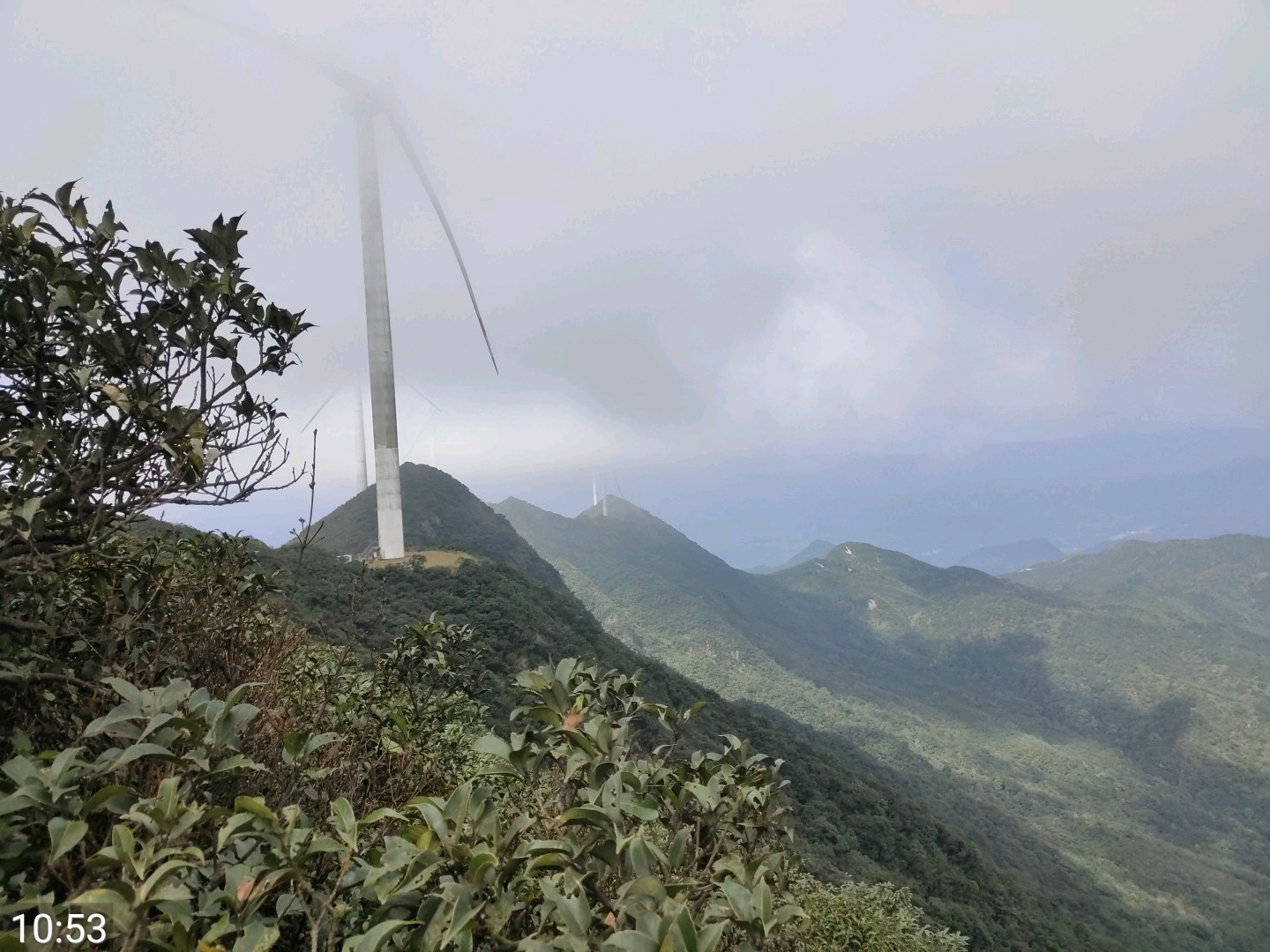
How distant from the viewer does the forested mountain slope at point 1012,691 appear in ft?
177

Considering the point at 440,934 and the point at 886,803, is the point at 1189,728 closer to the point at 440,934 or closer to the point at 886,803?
the point at 886,803

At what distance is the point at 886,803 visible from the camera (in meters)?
34.0

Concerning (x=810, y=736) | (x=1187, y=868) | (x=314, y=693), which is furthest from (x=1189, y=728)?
(x=314, y=693)

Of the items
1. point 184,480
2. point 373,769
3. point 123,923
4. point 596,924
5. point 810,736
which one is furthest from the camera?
point 810,736

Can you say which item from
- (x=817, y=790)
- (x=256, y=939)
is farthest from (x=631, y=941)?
(x=817, y=790)

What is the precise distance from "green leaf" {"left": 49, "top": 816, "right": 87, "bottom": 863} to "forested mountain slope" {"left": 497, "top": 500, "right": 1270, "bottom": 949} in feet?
182

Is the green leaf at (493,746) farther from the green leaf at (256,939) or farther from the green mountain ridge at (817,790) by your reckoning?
the green mountain ridge at (817,790)

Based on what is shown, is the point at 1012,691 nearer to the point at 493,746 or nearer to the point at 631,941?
the point at 493,746

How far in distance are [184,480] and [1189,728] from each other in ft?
354

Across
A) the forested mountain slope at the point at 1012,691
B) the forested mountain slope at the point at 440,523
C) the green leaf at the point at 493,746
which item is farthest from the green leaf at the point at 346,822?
the forested mountain slope at the point at 1012,691

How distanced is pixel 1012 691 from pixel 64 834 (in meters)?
118

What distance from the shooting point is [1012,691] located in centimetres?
9806

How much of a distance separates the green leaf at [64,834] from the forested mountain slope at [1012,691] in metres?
55.5

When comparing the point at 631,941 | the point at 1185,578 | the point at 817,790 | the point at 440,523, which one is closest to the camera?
the point at 631,941
